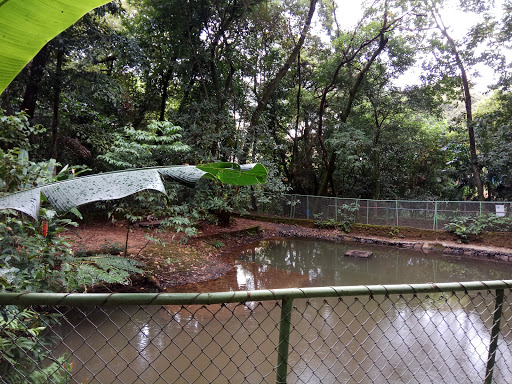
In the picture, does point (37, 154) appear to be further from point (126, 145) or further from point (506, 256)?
point (506, 256)

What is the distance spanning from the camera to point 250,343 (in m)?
3.94

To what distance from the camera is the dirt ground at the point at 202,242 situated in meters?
5.97

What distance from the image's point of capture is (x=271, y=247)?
31.9 ft

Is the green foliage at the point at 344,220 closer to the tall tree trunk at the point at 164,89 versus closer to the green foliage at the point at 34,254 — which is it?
the tall tree trunk at the point at 164,89

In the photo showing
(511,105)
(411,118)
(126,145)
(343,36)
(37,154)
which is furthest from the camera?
(411,118)

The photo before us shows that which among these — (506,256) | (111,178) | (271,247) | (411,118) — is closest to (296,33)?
(411,118)

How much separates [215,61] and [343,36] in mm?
5103

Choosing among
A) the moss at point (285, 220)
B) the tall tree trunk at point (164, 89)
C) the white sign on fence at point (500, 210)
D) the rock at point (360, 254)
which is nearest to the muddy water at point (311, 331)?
the rock at point (360, 254)

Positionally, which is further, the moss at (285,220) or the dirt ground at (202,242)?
the moss at (285,220)

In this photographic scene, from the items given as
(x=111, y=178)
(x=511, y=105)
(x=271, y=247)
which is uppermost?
(x=511, y=105)

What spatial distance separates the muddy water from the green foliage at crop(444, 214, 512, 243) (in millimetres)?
1573

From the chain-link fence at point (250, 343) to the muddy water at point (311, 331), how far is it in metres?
0.02

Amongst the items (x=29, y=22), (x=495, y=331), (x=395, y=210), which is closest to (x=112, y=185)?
(x=29, y=22)

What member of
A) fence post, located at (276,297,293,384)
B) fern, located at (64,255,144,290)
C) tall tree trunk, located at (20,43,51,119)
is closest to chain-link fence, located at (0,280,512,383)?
fence post, located at (276,297,293,384)
